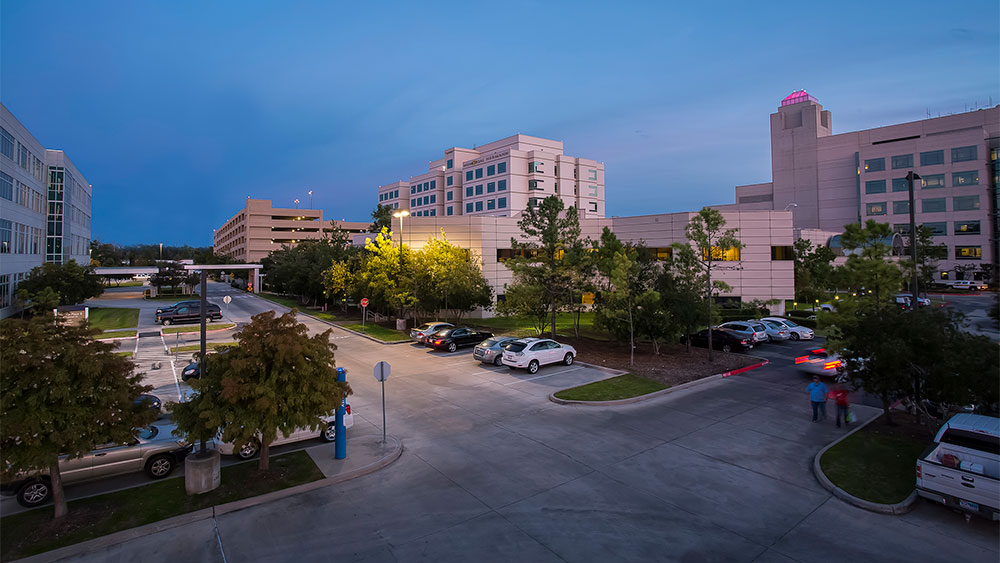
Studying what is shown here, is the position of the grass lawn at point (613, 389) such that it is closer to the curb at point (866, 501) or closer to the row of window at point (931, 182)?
the curb at point (866, 501)

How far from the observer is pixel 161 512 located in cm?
877

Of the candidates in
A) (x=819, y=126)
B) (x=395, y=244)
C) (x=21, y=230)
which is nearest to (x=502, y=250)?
(x=395, y=244)

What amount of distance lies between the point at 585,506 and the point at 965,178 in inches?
3678

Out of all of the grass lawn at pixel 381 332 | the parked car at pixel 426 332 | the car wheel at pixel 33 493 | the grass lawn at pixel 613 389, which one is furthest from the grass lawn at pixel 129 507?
the grass lawn at pixel 381 332

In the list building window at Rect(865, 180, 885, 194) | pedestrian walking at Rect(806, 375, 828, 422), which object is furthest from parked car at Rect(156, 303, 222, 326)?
building window at Rect(865, 180, 885, 194)

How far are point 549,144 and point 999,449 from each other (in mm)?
73888

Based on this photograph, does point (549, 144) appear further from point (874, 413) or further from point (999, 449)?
point (999, 449)

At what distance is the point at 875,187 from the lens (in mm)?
77125

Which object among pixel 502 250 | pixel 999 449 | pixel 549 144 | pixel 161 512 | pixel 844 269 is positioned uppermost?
pixel 549 144

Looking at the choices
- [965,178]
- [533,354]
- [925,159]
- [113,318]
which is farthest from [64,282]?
[965,178]

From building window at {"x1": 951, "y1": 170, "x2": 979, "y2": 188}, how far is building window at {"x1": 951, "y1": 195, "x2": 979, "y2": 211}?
1.95 metres

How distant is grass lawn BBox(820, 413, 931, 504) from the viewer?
959cm

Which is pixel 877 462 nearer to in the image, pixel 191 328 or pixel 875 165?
pixel 191 328

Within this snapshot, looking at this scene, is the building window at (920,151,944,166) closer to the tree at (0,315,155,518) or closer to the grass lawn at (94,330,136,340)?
the tree at (0,315,155,518)
